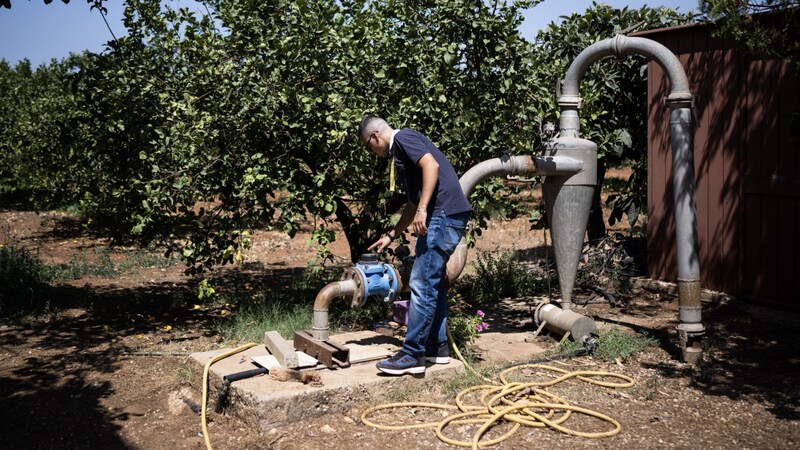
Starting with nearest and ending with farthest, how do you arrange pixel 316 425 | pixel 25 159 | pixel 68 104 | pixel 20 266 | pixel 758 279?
pixel 316 425, pixel 758 279, pixel 68 104, pixel 20 266, pixel 25 159

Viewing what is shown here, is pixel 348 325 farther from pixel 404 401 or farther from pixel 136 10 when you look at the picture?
pixel 136 10

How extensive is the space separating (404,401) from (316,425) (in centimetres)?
63

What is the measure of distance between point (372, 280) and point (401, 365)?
67 cm

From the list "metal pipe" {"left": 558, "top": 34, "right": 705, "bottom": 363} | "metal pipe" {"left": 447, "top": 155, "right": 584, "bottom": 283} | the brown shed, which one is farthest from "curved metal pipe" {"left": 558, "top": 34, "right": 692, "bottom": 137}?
the brown shed

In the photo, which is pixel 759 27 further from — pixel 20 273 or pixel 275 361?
pixel 20 273

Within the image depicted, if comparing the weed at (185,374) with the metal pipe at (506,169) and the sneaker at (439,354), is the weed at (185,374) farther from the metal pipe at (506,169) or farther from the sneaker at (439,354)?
the metal pipe at (506,169)

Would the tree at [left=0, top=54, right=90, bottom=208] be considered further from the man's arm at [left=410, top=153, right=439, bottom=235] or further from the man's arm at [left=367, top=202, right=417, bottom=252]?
the man's arm at [left=410, top=153, right=439, bottom=235]

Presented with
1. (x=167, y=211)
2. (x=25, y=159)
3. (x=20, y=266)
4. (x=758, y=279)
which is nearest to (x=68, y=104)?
(x=20, y=266)

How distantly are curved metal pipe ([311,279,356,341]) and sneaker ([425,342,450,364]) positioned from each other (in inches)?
27.5

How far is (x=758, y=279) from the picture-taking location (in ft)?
23.9

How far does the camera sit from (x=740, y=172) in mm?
7355

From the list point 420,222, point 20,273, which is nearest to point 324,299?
point 420,222

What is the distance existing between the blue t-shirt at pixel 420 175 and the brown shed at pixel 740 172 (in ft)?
11.5

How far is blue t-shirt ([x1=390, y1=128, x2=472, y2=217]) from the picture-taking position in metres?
5.04
